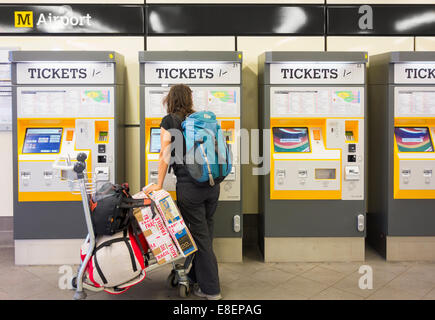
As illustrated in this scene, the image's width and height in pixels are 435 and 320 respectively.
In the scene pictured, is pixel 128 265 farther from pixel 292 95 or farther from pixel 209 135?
pixel 292 95

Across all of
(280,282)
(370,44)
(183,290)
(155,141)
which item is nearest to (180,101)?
(155,141)

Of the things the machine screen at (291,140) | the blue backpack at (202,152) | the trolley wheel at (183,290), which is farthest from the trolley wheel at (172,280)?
the machine screen at (291,140)

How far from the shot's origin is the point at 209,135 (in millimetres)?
3137

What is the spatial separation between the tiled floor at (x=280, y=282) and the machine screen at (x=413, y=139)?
1083mm

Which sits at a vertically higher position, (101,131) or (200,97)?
(200,97)

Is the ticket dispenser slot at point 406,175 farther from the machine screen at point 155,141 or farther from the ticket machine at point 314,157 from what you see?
the machine screen at point 155,141

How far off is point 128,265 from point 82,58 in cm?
198

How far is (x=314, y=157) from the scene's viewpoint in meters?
4.02

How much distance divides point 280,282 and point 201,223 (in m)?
0.93

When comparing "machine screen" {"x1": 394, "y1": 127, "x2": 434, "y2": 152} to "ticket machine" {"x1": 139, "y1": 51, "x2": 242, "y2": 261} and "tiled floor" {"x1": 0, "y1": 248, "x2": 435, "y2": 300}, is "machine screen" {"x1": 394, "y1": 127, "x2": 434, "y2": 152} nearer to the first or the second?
"tiled floor" {"x1": 0, "y1": 248, "x2": 435, "y2": 300}

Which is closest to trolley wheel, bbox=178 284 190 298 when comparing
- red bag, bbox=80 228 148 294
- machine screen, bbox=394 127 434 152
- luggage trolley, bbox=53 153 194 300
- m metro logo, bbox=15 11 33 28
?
luggage trolley, bbox=53 153 194 300

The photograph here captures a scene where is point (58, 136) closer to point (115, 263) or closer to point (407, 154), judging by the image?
point (115, 263)

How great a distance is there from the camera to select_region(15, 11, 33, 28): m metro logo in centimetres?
445

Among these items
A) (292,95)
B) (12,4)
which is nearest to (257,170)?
(292,95)
